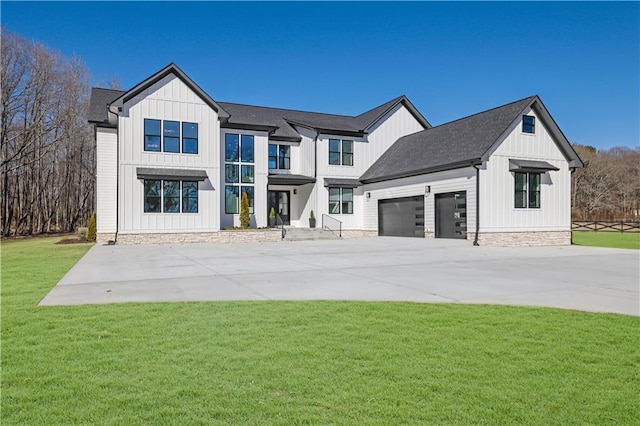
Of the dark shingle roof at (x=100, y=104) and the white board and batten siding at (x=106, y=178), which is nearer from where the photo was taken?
the dark shingle roof at (x=100, y=104)

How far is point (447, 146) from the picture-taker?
22875mm

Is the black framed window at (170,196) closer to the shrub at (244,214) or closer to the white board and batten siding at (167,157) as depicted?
the white board and batten siding at (167,157)

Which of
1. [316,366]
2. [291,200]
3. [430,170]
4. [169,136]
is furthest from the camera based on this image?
[291,200]

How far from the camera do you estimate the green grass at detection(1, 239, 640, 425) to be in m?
2.89

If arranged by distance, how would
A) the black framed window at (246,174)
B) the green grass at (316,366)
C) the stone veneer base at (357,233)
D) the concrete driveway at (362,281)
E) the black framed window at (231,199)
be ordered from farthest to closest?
1. the stone veneer base at (357,233)
2. the black framed window at (246,174)
3. the black framed window at (231,199)
4. the concrete driveway at (362,281)
5. the green grass at (316,366)

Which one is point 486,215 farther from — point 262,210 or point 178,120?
point 178,120

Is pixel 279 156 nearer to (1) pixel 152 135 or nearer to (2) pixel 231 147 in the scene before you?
(2) pixel 231 147

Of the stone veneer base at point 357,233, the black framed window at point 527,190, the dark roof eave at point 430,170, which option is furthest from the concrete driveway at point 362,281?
the stone veneer base at point 357,233

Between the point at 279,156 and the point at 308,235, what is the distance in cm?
602

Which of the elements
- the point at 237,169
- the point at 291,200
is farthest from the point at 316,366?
the point at 291,200

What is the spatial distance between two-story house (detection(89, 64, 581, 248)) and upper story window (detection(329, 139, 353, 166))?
60 cm

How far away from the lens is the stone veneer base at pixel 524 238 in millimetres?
19859

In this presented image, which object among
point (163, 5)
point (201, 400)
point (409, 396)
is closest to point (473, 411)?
point (409, 396)

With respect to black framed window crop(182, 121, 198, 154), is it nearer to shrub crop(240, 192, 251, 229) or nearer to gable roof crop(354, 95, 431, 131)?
shrub crop(240, 192, 251, 229)
